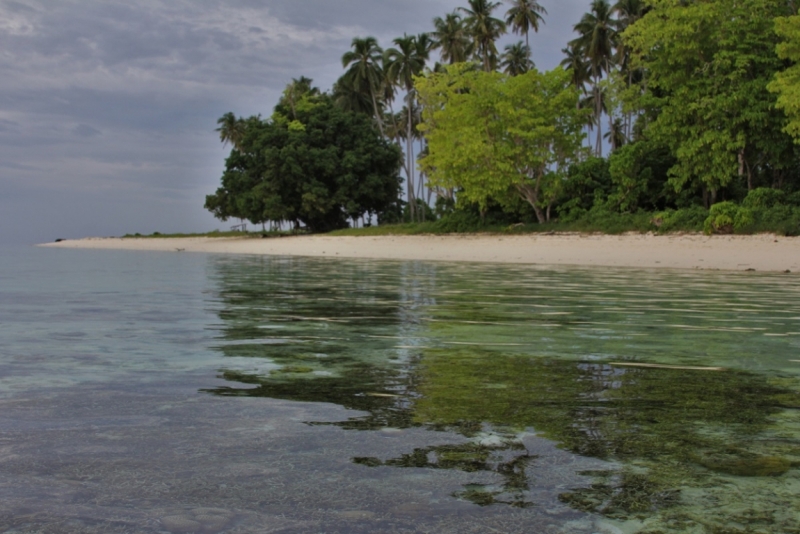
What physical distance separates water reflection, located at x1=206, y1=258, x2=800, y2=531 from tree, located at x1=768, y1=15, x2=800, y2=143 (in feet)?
63.7

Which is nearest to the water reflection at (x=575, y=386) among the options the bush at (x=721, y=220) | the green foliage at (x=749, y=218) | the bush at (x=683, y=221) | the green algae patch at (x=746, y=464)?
the green algae patch at (x=746, y=464)

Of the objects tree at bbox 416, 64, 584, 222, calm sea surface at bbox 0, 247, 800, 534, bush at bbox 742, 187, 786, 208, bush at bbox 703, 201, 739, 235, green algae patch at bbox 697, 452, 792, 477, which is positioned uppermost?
tree at bbox 416, 64, 584, 222

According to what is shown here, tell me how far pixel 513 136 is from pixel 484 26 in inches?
653

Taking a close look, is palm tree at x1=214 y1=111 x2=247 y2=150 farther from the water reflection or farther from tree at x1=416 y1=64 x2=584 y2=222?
the water reflection

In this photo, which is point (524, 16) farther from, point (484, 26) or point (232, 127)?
point (232, 127)

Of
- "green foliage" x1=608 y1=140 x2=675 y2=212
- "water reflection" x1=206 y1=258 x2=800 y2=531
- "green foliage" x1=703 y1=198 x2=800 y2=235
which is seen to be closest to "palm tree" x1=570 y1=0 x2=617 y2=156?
"green foliage" x1=608 y1=140 x2=675 y2=212

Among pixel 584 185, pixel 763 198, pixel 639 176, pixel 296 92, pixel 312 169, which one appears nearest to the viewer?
pixel 763 198

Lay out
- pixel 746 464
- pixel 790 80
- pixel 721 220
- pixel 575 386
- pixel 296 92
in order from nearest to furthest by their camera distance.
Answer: pixel 746 464, pixel 575 386, pixel 721 220, pixel 790 80, pixel 296 92

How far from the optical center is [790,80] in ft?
83.8

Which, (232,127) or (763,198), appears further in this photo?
(232,127)

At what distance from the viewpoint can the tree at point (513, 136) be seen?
34.4 metres

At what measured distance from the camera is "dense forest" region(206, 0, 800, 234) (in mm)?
28656

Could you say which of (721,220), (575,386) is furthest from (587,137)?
(575,386)

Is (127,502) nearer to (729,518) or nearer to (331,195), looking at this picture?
(729,518)
